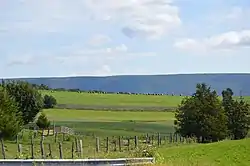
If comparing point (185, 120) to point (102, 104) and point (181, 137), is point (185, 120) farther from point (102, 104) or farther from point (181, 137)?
point (102, 104)

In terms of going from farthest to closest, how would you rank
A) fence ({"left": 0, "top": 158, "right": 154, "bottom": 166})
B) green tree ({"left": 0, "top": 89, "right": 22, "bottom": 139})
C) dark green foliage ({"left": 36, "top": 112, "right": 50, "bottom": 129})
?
dark green foliage ({"left": 36, "top": 112, "right": 50, "bottom": 129}) → green tree ({"left": 0, "top": 89, "right": 22, "bottom": 139}) → fence ({"left": 0, "top": 158, "right": 154, "bottom": 166})

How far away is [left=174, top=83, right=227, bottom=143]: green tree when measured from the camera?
81625mm

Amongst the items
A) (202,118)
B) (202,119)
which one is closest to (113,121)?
(202,118)

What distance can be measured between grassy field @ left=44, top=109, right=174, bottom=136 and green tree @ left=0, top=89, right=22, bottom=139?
95.4 feet

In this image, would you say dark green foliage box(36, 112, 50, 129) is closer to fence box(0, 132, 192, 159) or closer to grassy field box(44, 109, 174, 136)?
grassy field box(44, 109, 174, 136)

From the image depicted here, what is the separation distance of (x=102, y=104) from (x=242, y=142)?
442 feet

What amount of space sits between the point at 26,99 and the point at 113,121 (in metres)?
37.1

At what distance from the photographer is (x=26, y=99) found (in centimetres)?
9850

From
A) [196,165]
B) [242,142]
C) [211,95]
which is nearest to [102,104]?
[211,95]

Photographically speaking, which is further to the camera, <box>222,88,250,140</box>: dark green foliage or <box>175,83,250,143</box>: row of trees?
<box>222,88,250,140</box>: dark green foliage

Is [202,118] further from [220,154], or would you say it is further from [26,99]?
[220,154]

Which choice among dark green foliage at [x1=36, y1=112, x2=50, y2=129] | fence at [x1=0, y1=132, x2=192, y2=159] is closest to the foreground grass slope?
fence at [x1=0, y1=132, x2=192, y2=159]

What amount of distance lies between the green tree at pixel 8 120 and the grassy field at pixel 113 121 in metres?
29.1

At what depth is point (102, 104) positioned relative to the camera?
591 feet
